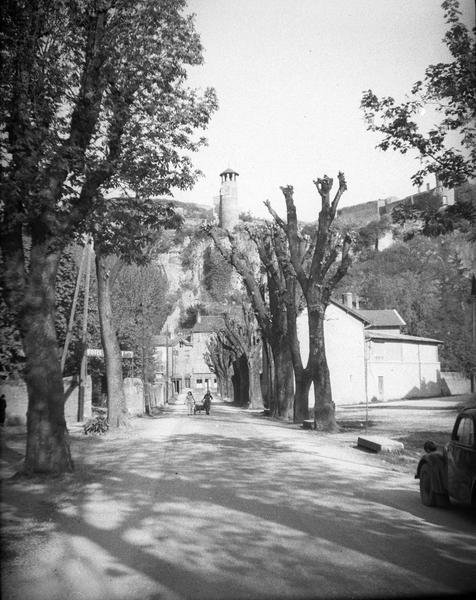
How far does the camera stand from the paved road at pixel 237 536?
14.7 ft

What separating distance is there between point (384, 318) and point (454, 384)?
422 inches

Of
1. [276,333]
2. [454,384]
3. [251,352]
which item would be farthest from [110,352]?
[454,384]

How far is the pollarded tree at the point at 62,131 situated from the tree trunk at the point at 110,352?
869cm

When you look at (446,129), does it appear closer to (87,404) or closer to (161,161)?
(161,161)

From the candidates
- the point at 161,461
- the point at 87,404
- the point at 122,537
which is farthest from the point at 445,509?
the point at 87,404

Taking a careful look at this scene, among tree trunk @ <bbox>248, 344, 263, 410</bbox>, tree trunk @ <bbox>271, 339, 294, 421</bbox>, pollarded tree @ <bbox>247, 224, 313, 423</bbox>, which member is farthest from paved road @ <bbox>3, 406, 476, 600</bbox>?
tree trunk @ <bbox>248, 344, 263, 410</bbox>

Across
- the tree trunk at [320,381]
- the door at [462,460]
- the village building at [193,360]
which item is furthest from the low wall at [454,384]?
the village building at [193,360]

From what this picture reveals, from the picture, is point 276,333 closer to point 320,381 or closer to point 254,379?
point 320,381

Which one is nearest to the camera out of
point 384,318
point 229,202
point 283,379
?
point 283,379

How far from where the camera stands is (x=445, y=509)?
736 centimetres

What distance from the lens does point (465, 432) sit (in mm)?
6859

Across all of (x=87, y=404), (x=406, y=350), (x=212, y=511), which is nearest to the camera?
(x=212, y=511)

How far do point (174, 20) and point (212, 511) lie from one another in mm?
10314

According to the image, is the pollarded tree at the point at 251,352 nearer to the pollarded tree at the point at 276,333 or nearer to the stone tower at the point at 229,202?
the pollarded tree at the point at 276,333
